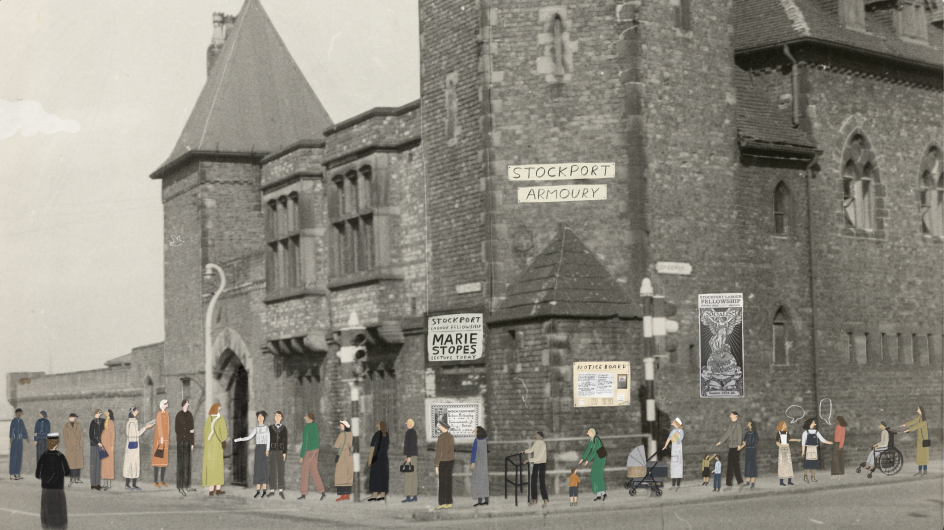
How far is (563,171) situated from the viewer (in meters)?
26.7

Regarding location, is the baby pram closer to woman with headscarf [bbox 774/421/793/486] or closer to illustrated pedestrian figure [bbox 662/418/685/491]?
illustrated pedestrian figure [bbox 662/418/685/491]

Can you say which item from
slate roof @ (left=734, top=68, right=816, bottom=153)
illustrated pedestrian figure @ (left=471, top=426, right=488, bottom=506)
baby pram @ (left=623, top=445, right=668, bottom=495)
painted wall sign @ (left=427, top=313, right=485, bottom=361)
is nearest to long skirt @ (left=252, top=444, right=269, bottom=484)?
painted wall sign @ (left=427, top=313, right=485, bottom=361)

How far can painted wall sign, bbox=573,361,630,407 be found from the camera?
25.2 meters

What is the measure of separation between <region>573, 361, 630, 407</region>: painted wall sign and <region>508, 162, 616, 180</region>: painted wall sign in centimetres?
391

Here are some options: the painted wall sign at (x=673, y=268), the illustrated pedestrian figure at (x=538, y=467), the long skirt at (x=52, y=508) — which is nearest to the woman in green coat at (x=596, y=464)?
the illustrated pedestrian figure at (x=538, y=467)

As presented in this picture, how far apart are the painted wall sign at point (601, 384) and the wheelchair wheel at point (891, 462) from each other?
6.00 metres

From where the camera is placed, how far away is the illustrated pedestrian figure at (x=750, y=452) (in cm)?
2508

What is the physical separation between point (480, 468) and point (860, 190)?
1310 centimetres

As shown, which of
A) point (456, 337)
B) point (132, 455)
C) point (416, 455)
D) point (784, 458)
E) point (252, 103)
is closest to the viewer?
point (784, 458)

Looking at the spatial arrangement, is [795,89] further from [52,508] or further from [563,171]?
[52,508]

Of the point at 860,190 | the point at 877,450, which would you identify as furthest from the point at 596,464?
the point at 860,190

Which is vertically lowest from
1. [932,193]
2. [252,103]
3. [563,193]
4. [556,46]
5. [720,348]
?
[720,348]

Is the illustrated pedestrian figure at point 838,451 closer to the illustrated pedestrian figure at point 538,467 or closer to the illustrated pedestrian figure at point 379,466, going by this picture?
the illustrated pedestrian figure at point 538,467

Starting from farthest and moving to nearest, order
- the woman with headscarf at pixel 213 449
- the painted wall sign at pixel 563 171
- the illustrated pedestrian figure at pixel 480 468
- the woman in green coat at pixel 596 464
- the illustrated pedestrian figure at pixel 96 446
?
the illustrated pedestrian figure at pixel 96 446 → the woman with headscarf at pixel 213 449 → the painted wall sign at pixel 563 171 → the illustrated pedestrian figure at pixel 480 468 → the woman in green coat at pixel 596 464
